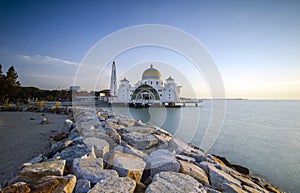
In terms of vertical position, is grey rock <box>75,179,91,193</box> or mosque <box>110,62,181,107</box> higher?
mosque <box>110,62,181,107</box>

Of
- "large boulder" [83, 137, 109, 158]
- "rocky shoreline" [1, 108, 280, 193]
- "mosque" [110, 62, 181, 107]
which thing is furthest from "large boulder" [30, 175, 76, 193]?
"mosque" [110, 62, 181, 107]

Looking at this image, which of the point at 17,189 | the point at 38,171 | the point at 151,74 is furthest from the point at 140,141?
the point at 151,74

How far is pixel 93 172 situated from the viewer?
1574 millimetres

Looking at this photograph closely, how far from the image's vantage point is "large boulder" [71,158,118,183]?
4.97 ft

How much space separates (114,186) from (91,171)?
14.1 inches

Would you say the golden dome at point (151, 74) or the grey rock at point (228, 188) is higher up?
the golden dome at point (151, 74)

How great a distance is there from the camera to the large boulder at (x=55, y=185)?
3.99ft

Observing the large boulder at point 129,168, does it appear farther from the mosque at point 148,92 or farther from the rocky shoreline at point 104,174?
the mosque at point 148,92

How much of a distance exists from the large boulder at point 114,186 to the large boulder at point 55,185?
0.20 m

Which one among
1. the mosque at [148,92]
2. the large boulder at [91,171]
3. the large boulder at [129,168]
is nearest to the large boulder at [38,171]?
the large boulder at [91,171]

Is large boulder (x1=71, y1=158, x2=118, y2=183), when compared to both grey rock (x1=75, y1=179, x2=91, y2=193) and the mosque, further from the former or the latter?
the mosque

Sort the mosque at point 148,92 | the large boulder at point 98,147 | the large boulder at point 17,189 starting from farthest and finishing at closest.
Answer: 1. the mosque at point 148,92
2. the large boulder at point 98,147
3. the large boulder at point 17,189

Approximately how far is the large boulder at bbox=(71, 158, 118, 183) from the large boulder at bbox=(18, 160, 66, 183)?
0.14 meters

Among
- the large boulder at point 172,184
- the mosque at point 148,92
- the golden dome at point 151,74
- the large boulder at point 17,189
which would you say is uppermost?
the golden dome at point 151,74
